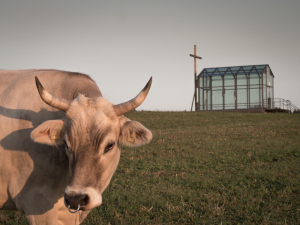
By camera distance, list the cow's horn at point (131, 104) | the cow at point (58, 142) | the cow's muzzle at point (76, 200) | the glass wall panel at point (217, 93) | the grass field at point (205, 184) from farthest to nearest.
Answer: the glass wall panel at point (217, 93) → the grass field at point (205, 184) → the cow's horn at point (131, 104) → the cow at point (58, 142) → the cow's muzzle at point (76, 200)

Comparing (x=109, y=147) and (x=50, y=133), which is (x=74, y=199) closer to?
(x=109, y=147)

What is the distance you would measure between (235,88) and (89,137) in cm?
3501

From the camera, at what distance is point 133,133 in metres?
4.41

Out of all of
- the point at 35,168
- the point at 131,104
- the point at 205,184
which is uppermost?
the point at 131,104

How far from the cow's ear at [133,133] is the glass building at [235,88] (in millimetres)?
32350

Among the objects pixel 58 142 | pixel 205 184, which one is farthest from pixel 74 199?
pixel 205 184

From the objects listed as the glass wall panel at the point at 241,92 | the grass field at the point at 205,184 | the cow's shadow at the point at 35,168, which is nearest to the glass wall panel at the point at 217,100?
the glass wall panel at the point at 241,92

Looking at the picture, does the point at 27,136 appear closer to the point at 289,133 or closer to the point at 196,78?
the point at 289,133

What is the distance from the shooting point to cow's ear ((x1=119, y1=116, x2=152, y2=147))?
14.4ft

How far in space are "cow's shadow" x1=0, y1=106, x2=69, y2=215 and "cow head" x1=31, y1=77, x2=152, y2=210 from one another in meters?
0.28

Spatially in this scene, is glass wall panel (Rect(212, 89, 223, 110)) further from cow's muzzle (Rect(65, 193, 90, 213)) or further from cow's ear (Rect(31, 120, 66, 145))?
cow's muzzle (Rect(65, 193, 90, 213))

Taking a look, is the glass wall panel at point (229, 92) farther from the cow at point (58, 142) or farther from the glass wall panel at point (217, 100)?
the cow at point (58, 142)

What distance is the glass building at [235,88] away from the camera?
3656 centimetres

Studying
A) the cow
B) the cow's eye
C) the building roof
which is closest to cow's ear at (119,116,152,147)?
the cow
